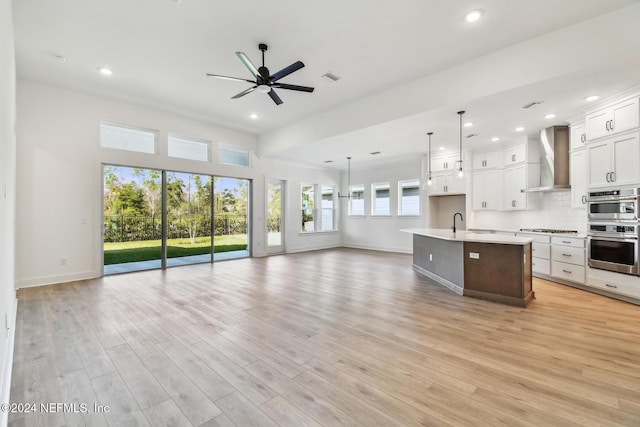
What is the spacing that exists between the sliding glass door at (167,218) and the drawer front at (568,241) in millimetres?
7075

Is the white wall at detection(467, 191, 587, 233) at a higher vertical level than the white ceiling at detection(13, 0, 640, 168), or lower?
lower

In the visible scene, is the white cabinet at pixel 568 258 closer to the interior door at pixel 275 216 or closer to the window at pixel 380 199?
the window at pixel 380 199

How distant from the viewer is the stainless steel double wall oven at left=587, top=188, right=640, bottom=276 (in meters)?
3.78

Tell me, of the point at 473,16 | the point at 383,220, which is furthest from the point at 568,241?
the point at 383,220

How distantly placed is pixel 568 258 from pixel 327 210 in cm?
706

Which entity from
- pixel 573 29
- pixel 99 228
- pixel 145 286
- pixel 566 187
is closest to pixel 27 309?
pixel 145 286

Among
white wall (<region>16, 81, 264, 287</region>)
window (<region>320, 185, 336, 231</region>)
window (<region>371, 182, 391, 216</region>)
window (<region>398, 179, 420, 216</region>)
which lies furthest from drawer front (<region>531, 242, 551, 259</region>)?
white wall (<region>16, 81, 264, 287</region>)

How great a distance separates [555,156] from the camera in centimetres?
548

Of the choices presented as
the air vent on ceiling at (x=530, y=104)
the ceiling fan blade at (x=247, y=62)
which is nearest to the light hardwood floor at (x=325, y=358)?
the air vent on ceiling at (x=530, y=104)

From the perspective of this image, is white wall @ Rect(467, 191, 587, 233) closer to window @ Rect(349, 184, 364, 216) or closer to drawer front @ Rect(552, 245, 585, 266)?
drawer front @ Rect(552, 245, 585, 266)

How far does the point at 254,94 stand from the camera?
17.1 feet

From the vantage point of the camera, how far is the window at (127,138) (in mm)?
5578

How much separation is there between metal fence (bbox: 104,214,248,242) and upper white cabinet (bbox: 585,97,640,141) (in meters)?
7.63

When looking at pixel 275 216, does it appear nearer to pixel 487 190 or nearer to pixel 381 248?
pixel 381 248
